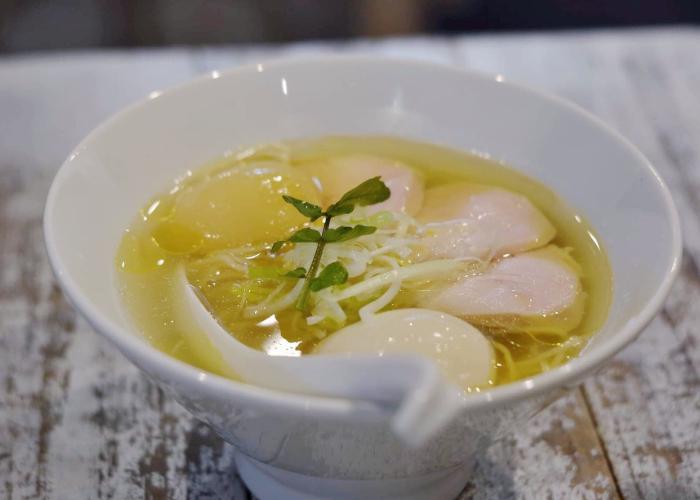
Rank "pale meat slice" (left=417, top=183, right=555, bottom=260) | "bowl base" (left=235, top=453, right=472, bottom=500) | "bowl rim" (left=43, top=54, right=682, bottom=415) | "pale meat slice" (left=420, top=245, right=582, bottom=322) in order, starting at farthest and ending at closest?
"pale meat slice" (left=417, top=183, right=555, bottom=260) < "pale meat slice" (left=420, top=245, right=582, bottom=322) < "bowl base" (left=235, top=453, right=472, bottom=500) < "bowl rim" (left=43, top=54, right=682, bottom=415)

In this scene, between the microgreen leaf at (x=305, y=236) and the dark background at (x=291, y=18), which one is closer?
the microgreen leaf at (x=305, y=236)

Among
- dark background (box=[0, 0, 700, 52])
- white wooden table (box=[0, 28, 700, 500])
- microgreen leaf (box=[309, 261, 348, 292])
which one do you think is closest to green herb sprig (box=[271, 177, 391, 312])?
microgreen leaf (box=[309, 261, 348, 292])

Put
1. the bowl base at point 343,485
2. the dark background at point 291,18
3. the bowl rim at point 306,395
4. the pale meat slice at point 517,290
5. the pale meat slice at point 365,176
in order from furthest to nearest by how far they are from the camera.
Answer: the dark background at point 291,18, the pale meat slice at point 365,176, the pale meat slice at point 517,290, the bowl base at point 343,485, the bowl rim at point 306,395

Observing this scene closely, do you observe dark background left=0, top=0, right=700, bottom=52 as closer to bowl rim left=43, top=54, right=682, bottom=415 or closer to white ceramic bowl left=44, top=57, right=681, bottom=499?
white ceramic bowl left=44, top=57, right=681, bottom=499

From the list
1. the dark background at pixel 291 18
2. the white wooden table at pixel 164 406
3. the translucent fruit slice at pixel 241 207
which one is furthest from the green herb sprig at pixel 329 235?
the dark background at pixel 291 18

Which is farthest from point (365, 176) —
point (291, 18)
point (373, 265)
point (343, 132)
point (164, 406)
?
point (291, 18)

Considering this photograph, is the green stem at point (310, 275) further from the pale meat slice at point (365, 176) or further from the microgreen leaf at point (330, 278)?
the pale meat slice at point (365, 176)

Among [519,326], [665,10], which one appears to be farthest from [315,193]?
[665,10]
